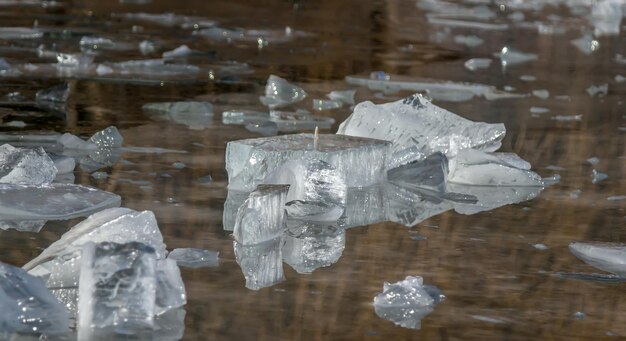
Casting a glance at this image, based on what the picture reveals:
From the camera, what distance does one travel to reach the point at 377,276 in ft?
7.17

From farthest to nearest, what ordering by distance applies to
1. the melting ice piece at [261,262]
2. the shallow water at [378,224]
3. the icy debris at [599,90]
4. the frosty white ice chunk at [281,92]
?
the icy debris at [599,90] < the frosty white ice chunk at [281,92] < the melting ice piece at [261,262] < the shallow water at [378,224]

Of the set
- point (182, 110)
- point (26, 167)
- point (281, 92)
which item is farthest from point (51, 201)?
point (281, 92)

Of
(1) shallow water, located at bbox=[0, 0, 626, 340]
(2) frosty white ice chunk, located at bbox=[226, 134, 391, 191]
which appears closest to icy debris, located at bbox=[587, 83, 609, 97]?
(1) shallow water, located at bbox=[0, 0, 626, 340]

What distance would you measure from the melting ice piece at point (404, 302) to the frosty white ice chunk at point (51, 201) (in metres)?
0.72

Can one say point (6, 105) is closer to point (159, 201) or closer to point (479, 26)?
point (159, 201)

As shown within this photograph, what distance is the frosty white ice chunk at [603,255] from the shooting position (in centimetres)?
231

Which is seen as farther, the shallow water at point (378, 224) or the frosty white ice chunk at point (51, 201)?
the frosty white ice chunk at point (51, 201)

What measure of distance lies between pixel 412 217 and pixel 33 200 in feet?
2.31

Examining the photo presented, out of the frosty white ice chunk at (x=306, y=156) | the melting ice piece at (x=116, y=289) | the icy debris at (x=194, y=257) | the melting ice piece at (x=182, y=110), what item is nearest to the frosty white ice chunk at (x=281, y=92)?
the melting ice piece at (x=182, y=110)

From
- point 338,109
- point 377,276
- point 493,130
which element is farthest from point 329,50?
point 377,276

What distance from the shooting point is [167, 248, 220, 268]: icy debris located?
221 centimetres

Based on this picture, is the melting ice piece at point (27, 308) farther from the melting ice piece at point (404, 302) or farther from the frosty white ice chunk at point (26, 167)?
the frosty white ice chunk at point (26, 167)

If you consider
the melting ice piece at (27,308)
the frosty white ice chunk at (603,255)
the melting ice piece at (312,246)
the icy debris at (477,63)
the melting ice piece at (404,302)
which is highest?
the melting ice piece at (27,308)

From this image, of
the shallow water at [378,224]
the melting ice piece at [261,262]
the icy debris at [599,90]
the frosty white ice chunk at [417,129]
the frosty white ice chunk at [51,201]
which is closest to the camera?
the shallow water at [378,224]
